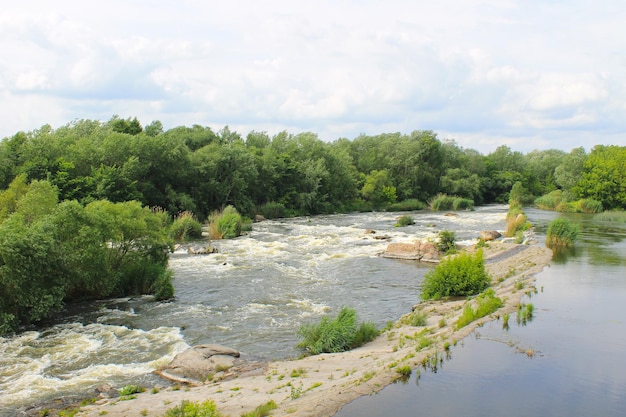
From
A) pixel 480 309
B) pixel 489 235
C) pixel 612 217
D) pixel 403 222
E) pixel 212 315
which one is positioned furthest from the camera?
pixel 612 217

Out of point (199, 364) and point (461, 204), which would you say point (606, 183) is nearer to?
point (461, 204)

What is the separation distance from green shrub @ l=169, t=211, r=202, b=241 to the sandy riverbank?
86.0 ft

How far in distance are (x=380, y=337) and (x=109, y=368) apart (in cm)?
841

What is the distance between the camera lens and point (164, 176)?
55.5m

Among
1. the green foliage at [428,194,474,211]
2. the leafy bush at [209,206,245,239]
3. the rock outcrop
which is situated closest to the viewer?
the rock outcrop

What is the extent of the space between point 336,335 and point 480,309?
518 cm

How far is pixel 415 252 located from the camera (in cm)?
3472

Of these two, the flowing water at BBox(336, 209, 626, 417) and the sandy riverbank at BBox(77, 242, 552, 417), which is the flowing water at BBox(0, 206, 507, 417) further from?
the flowing water at BBox(336, 209, 626, 417)

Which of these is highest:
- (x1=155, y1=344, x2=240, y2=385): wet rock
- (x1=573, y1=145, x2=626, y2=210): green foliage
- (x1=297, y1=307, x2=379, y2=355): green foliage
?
(x1=573, y1=145, x2=626, y2=210): green foliage

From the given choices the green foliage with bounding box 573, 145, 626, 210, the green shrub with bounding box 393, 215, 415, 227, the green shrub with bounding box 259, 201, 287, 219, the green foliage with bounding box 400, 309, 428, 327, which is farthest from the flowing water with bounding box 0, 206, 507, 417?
the green foliage with bounding box 573, 145, 626, 210

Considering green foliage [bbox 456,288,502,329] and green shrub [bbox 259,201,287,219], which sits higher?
green shrub [bbox 259,201,287,219]

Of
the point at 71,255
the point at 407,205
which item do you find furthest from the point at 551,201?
the point at 71,255

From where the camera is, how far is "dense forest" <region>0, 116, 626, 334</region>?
64.8ft

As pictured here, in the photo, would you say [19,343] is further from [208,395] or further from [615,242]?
[615,242]
